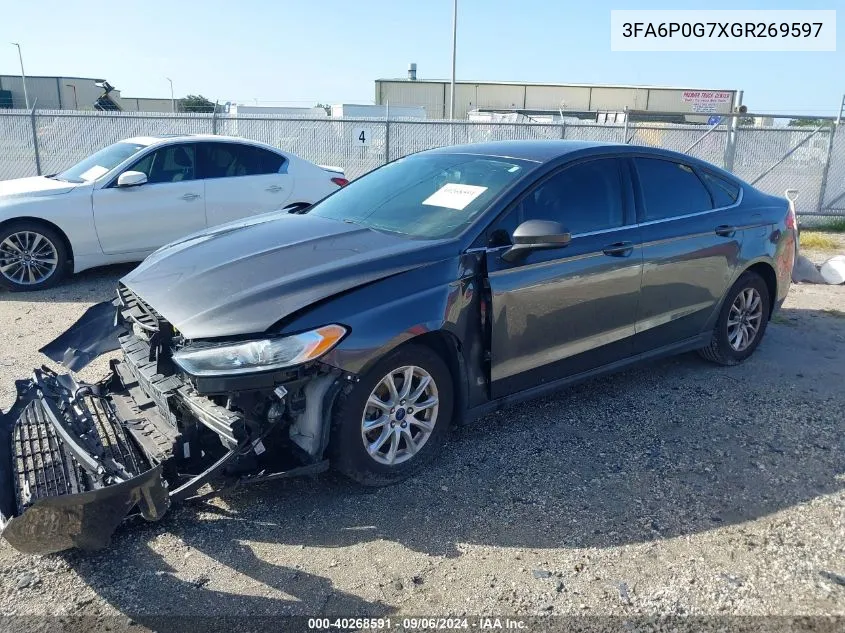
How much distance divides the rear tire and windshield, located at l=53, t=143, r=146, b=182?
636 cm

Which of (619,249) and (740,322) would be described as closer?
(619,249)

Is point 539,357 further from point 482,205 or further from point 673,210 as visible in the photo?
point 673,210

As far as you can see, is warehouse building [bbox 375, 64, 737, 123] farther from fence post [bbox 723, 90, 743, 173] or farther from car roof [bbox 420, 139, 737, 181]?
car roof [bbox 420, 139, 737, 181]

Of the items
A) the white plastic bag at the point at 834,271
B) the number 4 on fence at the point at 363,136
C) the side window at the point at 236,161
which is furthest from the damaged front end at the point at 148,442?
the number 4 on fence at the point at 363,136

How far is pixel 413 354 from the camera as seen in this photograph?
345 centimetres

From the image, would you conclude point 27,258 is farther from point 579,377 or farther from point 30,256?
point 579,377

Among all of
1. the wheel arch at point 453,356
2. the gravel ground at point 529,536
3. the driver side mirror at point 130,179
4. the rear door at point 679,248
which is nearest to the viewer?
the gravel ground at point 529,536

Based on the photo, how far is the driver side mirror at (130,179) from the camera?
7.41 metres

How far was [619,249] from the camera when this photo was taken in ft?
→ 14.2

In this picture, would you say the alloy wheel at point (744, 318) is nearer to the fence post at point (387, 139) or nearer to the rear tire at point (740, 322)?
the rear tire at point (740, 322)

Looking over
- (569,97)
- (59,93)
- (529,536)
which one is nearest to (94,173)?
(529,536)

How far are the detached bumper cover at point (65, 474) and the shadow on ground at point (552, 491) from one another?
32 centimetres

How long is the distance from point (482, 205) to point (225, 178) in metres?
5.16

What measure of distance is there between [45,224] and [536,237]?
19.3 feet
